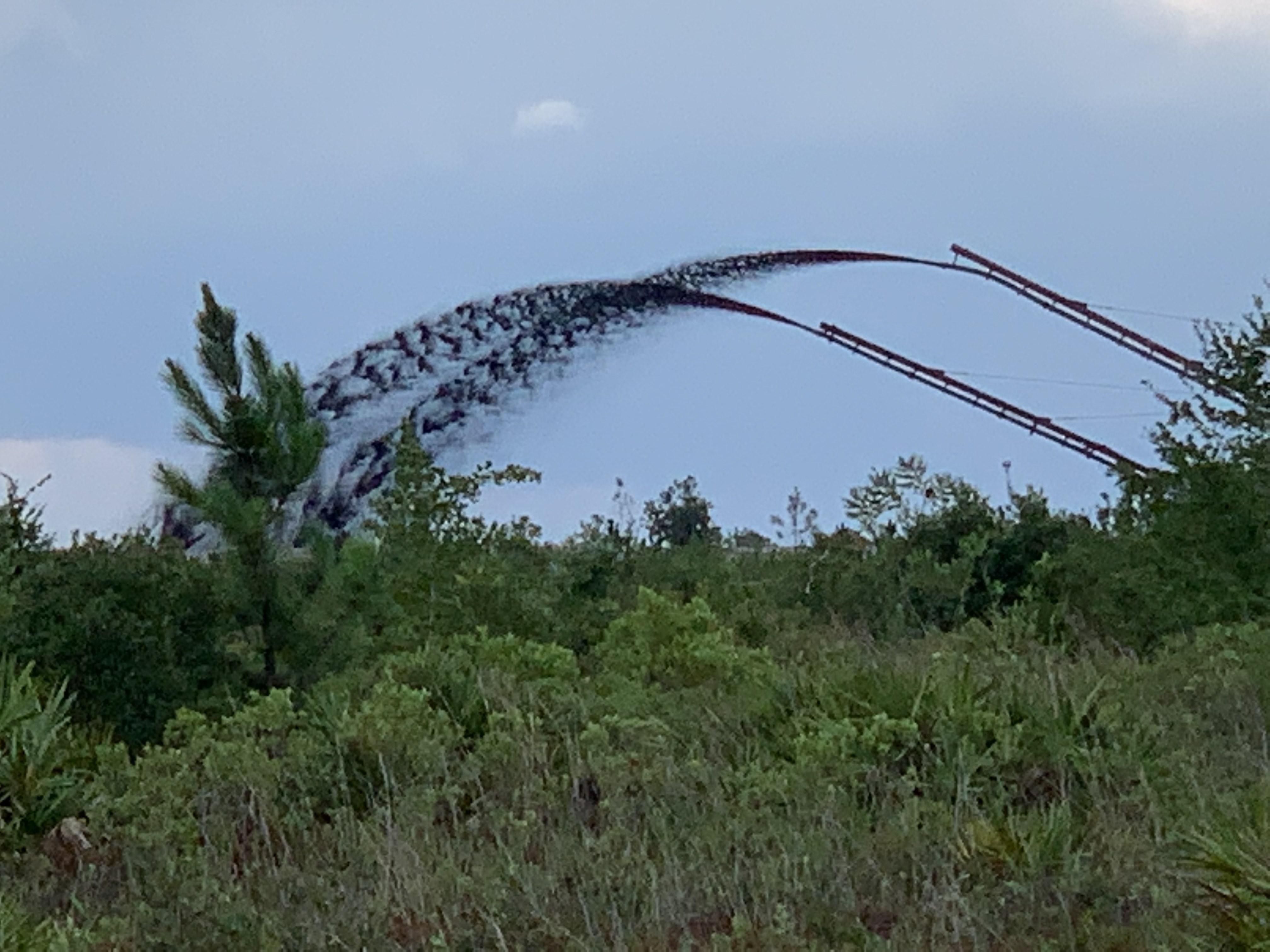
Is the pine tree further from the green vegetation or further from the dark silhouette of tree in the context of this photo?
the dark silhouette of tree

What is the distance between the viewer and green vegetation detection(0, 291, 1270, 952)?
5.82 metres

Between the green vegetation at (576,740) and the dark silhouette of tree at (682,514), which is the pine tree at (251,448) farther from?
the dark silhouette of tree at (682,514)

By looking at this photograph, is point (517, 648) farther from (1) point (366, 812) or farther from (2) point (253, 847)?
(2) point (253, 847)

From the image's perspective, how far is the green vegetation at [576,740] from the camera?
229 inches

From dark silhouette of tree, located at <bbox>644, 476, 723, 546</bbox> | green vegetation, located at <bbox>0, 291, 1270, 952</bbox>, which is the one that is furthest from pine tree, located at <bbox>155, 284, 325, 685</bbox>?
dark silhouette of tree, located at <bbox>644, 476, 723, 546</bbox>

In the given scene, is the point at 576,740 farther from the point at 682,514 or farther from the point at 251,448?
the point at 682,514

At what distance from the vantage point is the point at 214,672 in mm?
11156

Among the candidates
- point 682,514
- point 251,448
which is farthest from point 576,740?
point 682,514

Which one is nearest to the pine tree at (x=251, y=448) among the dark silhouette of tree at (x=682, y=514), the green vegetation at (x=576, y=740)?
the green vegetation at (x=576, y=740)

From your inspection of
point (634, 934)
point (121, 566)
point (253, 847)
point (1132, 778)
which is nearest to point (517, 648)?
point (121, 566)

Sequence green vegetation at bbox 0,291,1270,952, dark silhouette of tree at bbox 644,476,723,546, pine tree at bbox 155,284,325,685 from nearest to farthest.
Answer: green vegetation at bbox 0,291,1270,952 → pine tree at bbox 155,284,325,685 → dark silhouette of tree at bbox 644,476,723,546

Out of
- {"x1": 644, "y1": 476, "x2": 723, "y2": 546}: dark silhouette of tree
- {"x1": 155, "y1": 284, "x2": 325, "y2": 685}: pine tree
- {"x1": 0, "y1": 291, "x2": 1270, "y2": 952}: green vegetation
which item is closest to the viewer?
{"x1": 0, "y1": 291, "x2": 1270, "y2": 952}: green vegetation

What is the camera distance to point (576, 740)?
8.65 metres

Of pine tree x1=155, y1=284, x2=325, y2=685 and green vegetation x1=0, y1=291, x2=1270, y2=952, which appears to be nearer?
green vegetation x1=0, y1=291, x2=1270, y2=952
